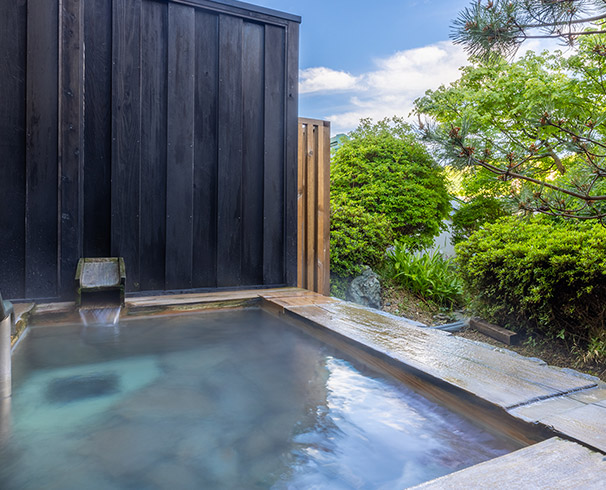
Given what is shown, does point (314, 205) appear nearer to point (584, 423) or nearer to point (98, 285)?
point (98, 285)

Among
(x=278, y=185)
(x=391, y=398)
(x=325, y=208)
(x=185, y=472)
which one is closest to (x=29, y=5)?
(x=278, y=185)

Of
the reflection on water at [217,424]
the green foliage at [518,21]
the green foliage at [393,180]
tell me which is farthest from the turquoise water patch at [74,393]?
the green foliage at [393,180]

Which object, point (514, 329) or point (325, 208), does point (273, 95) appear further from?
point (514, 329)

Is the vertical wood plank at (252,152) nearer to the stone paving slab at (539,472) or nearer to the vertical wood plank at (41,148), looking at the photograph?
the vertical wood plank at (41,148)

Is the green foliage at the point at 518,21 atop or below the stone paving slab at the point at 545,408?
atop

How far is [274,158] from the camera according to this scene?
3.09m

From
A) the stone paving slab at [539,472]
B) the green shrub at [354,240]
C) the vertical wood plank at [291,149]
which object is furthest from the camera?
the green shrub at [354,240]

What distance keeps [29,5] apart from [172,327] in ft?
6.71

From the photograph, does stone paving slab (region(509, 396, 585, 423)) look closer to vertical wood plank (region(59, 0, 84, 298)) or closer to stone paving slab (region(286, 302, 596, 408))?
stone paving slab (region(286, 302, 596, 408))

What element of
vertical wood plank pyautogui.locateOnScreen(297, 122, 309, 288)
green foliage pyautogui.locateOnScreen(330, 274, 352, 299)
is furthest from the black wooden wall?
green foliage pyautogui.locateOnScreen(330, 274, 352, 299)

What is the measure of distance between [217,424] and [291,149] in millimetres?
Result: 2353

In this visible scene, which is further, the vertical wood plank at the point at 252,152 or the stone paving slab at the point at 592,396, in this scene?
the vertical wood plank at the point at 252,152

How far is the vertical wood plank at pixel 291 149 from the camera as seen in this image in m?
3.12

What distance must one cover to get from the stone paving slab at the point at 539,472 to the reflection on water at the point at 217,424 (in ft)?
0.55
